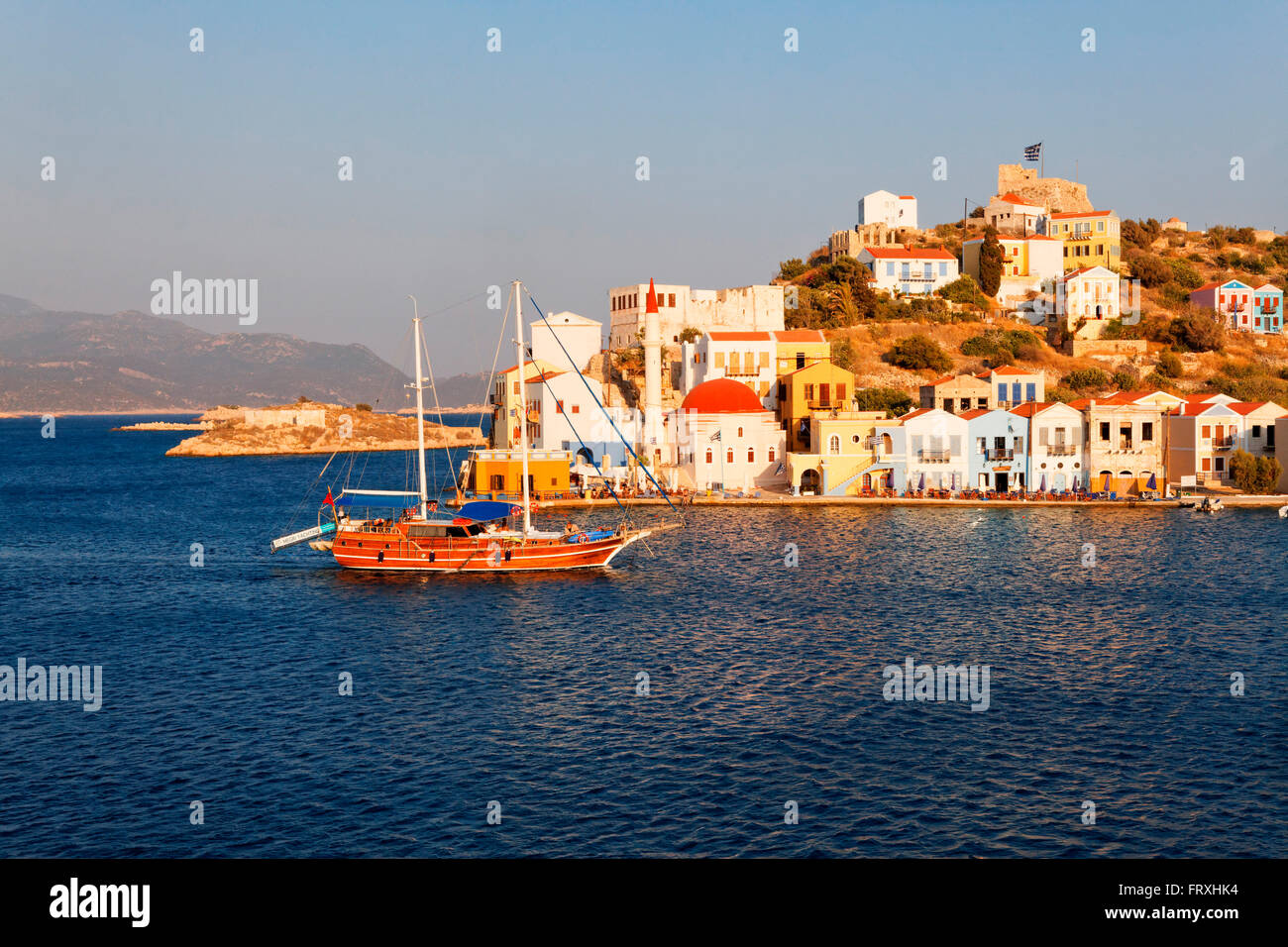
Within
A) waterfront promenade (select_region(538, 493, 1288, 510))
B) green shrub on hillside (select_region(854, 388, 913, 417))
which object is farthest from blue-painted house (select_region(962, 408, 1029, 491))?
green shrub on hillside (select_region(854, 388, 913, 417))

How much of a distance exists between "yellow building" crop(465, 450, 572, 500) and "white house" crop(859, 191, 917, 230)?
6999cm

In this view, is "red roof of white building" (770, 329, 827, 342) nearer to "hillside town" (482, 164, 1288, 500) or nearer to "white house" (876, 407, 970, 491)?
"hillside town" (482, 164, 1288, 500)

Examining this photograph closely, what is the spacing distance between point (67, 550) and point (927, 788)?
51623 millimetres

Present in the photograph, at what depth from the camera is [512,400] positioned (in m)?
86.8

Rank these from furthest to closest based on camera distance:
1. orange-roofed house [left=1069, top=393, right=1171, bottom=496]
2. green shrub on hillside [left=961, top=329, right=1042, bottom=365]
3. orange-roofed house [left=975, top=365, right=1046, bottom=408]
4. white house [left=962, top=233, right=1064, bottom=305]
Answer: white house [left=962, top=233, right=1064, bottom=305]
green shrub on hillside [left=961, top=329, right=1042, bottom=365]
orange-roofed house [left=975, top=365, right=1046, bottom=408]
orange-roofed house [left=1069, top=393, right=1171, bottom=496]

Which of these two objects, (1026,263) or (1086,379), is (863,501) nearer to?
(1086,379)

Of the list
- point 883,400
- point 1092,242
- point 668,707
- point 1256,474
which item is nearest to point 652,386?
point 883,400

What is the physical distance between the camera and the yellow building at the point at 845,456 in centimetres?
7275

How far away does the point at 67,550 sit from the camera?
188ft

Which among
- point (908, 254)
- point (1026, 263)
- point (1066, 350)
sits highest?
point (908, 254)

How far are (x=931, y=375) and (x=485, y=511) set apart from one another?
61379 millimetres

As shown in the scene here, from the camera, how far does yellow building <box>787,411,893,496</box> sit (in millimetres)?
72750
